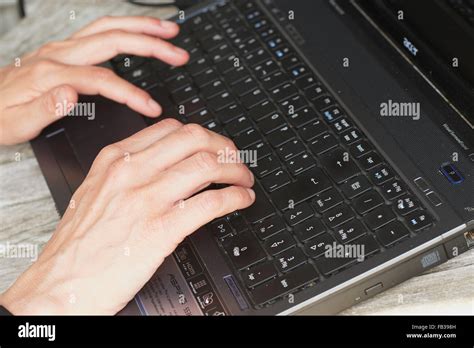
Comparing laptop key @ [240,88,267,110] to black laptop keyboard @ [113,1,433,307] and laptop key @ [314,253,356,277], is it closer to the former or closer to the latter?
black laptop keyboard @ [113,1,433,307]

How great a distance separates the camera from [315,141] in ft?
2.94

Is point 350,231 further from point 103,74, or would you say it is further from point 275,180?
point 103,74

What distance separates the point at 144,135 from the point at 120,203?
10 centimetres

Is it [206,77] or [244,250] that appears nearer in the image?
[244,250]

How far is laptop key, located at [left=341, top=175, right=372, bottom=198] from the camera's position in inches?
32.8

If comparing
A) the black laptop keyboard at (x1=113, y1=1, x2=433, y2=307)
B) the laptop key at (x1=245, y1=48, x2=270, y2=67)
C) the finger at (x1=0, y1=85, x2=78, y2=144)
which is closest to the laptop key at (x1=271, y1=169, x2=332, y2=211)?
the black laptop keyboard at (x1=113, y1=1, x2=433, y2=307)

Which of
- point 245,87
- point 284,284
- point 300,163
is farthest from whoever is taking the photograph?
point 245,87

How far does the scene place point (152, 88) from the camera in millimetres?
1034

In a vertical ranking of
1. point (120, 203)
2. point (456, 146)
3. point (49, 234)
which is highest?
point (456, 146)

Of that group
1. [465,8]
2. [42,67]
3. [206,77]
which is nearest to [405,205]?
[465,8]

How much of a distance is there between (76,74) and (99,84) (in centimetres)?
4

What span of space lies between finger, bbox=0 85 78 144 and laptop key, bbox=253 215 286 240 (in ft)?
1.13

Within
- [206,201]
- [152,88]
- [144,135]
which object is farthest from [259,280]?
[152,88]
